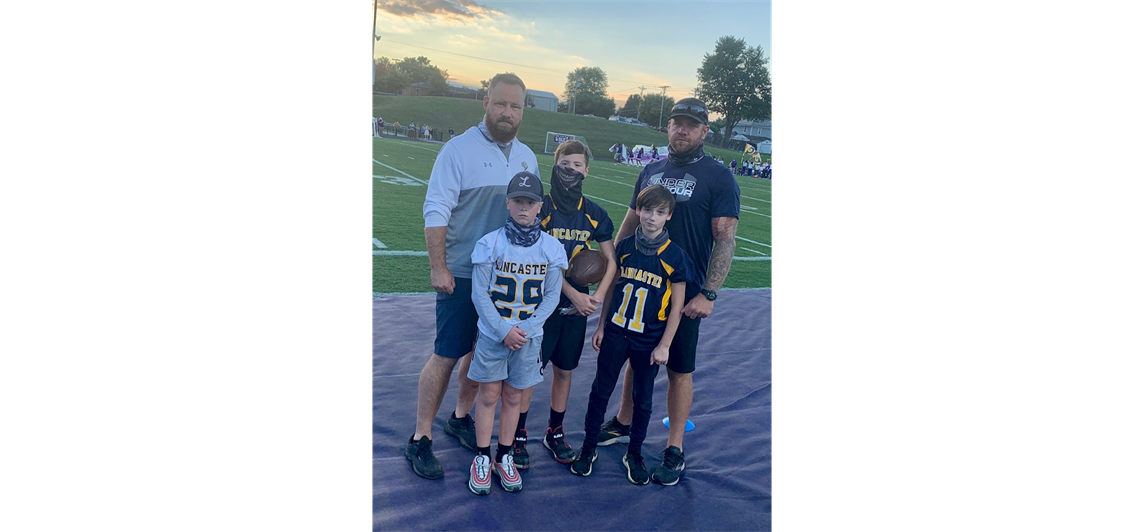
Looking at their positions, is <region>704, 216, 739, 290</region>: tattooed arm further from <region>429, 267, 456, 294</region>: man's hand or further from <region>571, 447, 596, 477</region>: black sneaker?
<region>429, 267, 456, 294</region>: man's hand

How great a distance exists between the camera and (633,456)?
2.91 metres

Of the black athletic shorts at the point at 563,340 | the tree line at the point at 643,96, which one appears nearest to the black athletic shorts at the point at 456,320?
the black athletic shorts at the point at 563,340

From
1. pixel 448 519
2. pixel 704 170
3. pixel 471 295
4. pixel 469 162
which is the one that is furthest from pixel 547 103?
pixel 448 519

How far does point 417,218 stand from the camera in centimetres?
882

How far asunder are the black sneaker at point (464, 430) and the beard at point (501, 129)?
1513mm

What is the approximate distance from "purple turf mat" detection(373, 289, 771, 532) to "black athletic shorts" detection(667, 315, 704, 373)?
1.87 ft

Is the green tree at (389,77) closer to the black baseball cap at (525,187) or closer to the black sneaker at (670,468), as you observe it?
the black baseball cap at (525,187)

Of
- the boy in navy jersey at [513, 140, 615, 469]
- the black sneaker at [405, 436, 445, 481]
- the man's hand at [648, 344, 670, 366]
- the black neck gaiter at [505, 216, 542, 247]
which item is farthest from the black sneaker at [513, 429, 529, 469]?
the black neck gaiter at [505, 216, 542, 247]

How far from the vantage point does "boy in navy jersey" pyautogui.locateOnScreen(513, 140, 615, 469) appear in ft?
9.00

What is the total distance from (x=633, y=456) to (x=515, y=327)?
940mm

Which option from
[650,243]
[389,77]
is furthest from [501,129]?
[389,77]

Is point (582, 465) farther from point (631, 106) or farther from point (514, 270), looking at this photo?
point (631, 106)

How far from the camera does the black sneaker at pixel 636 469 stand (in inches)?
112

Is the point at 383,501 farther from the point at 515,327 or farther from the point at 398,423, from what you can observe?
the point at 515,327
